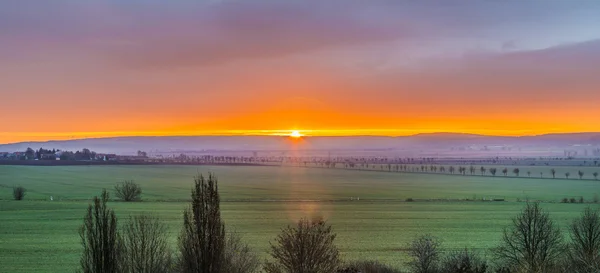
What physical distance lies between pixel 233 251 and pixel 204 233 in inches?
432

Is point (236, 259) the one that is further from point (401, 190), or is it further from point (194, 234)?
point (401, 190)

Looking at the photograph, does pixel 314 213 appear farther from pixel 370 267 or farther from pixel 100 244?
pixel 100 244

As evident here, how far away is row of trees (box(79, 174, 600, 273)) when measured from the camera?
85.1 ft

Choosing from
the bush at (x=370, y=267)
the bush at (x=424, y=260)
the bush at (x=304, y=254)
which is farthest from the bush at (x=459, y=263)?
the bush at (x=304, y=254)

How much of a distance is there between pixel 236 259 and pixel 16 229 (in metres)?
36.0

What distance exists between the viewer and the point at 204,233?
26094 mm

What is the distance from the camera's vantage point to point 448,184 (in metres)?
149

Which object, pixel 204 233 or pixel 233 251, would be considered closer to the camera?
pixel 204 233

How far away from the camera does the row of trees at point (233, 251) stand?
2595 cm

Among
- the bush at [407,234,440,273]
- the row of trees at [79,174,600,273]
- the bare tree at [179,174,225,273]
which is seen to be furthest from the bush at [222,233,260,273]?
the bush at [407,234,440,273]

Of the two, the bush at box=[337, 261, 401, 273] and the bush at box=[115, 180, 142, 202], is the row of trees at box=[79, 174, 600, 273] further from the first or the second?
the bush at box=[115, 180, 142, 202]

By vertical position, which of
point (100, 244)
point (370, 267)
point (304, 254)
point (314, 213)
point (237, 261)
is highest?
point (100, 244)

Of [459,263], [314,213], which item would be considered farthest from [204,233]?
[314,213]

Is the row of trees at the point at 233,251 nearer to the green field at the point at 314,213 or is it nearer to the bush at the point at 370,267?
the bush at the point at 370,267
